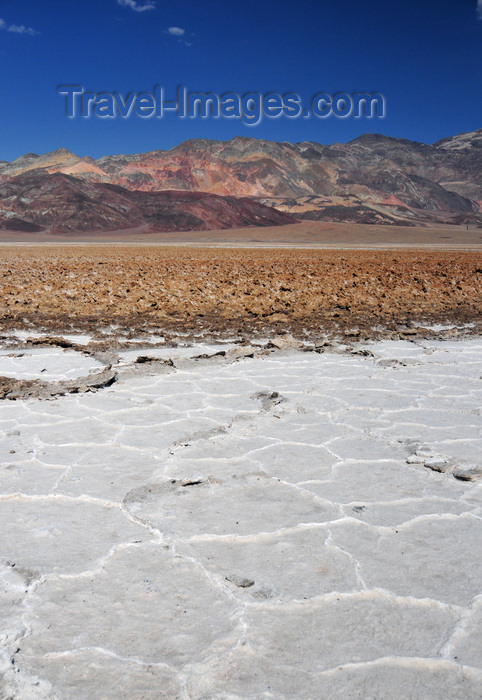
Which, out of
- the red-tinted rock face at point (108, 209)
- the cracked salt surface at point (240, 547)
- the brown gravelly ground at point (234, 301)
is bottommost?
the cracked salt surface at point (240, 547)

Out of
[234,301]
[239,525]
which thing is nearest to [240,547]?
[239,525]

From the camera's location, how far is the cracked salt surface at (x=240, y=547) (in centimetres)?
168

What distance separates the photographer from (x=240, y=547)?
Answer: 231 cm

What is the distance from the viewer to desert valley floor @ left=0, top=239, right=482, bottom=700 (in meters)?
1.69

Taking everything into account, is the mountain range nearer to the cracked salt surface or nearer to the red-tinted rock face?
the red-tinted rock face

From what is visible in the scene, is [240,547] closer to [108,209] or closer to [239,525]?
[239,525]

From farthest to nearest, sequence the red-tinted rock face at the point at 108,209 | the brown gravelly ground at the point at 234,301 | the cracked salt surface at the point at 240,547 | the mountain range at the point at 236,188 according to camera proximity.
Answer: the mountain range at the point at 236,188
the red-tinted rock face at the point at 108,209
the brown gravelly ground at the point at 234,301
the cracked salt surface at the point at 240,547

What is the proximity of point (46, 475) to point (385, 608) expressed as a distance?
177 centimetres

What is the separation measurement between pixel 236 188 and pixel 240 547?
126m

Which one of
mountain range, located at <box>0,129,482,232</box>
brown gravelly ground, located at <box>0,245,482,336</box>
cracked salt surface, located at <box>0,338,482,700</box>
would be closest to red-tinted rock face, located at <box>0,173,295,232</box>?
mountain range, located at <box>0,129,482,232</box>

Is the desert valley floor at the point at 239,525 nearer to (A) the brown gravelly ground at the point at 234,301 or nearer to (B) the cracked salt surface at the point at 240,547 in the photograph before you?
(B) the cracked salt surface at the point at 240,547

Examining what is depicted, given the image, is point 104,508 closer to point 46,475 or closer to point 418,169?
point 46,475

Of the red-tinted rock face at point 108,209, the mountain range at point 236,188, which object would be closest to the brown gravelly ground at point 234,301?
the red-tinted rock face at point 108,209

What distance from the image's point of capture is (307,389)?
15.1ft
